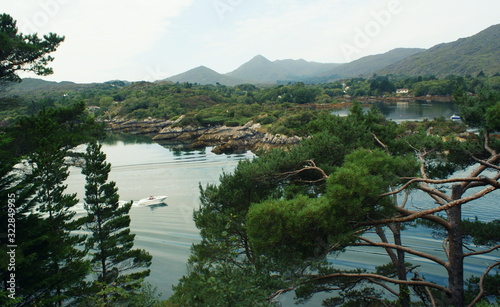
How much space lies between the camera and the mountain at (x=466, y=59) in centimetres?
13849

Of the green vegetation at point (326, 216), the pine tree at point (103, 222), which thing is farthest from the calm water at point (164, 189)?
the green vegetation at point (326, 216)

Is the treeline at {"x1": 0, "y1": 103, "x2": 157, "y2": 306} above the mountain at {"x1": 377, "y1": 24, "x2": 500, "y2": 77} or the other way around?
the other way around

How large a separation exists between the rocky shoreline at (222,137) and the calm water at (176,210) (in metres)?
4.84

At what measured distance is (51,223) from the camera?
29.2ft

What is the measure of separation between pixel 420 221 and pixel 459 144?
8.28ft

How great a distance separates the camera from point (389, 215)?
245 inches

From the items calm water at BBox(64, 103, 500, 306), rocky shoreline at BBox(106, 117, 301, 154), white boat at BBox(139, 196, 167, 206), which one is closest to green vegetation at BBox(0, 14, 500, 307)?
calm water at BBox(64, 103, 500, 306)

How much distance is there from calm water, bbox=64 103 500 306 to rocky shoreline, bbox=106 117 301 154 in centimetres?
484

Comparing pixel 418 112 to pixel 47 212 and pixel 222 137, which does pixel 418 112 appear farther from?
pixel 47 212

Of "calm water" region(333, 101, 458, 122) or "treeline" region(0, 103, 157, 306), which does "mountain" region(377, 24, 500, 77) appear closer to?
"calm water" region(333, 101, 458, 122)

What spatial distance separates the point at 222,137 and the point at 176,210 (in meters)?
29.1

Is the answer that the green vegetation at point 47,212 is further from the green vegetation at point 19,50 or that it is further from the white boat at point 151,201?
the white boat at point 151,201

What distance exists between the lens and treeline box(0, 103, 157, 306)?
274 inches

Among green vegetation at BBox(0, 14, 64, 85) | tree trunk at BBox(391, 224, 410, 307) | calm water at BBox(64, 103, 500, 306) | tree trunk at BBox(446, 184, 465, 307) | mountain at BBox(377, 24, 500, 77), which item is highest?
mountain at BBox(377, 24, 500, 77)
